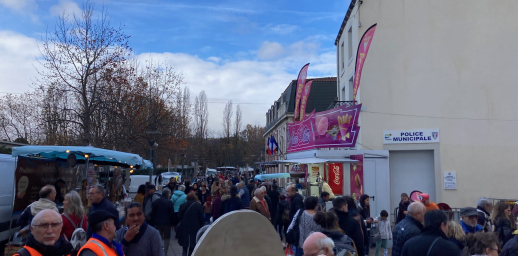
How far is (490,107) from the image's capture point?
57.7 feet

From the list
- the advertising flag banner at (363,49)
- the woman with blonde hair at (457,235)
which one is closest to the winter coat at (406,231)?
the woman with blonde hair at (457,235)

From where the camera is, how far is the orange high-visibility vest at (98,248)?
Answer: 3357 millimetres

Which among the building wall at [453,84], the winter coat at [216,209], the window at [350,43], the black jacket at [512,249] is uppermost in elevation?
the window at [350,43]

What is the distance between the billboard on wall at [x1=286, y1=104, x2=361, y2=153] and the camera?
16.7 m

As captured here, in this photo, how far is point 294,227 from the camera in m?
6.70

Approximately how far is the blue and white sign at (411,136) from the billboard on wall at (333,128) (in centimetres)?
220

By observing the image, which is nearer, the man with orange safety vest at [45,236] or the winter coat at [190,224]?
the man with orange safety vest at [45,236]

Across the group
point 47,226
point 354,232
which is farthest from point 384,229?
point 47,226

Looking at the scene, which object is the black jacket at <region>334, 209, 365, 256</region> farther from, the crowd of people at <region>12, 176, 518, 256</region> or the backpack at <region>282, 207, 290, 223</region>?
the backpack at <region>282, 207, 290, 223</region>

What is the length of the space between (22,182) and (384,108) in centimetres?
1406

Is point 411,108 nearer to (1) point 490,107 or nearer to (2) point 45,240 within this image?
(1) point 490,107

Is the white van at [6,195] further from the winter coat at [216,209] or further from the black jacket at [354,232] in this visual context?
the black jacket at [354,232]

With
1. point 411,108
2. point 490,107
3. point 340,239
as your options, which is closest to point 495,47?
point 490,107

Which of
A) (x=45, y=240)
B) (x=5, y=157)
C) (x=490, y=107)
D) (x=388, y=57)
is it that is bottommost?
(x=45, y=240)
